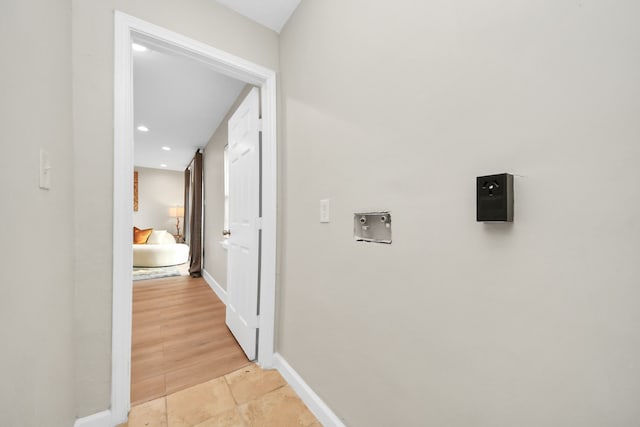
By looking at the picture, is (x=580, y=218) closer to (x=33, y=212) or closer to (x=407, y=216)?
(x=407, y=216)

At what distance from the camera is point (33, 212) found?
777 millimetres

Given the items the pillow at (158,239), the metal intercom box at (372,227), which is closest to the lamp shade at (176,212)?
the pillow at (158,239)

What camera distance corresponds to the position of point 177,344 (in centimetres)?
208

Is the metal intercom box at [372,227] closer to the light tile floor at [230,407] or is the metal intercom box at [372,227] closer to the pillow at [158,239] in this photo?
the light tile floor at [230,407]

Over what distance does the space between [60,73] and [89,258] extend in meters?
→ 0.85

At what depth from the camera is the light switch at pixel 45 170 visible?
834mm

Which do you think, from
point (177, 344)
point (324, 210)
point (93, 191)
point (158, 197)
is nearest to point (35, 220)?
point (93, 191)

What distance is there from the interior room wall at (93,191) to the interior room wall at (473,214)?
1.16 meters

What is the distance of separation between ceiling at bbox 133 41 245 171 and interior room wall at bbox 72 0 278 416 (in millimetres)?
306

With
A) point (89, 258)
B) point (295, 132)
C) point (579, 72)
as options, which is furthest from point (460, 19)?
point (89, 258)

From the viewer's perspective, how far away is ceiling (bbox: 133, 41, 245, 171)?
7.73ft

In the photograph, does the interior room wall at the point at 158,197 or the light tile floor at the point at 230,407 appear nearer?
the light tile floor at the point at 230,407

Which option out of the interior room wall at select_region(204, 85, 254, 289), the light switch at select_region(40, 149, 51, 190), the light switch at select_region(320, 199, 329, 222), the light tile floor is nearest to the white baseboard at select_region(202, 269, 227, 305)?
the interior room wall at select_region(204, 85, 254, 289)

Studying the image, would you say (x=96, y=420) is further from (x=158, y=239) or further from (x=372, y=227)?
(x=158, y=239)
